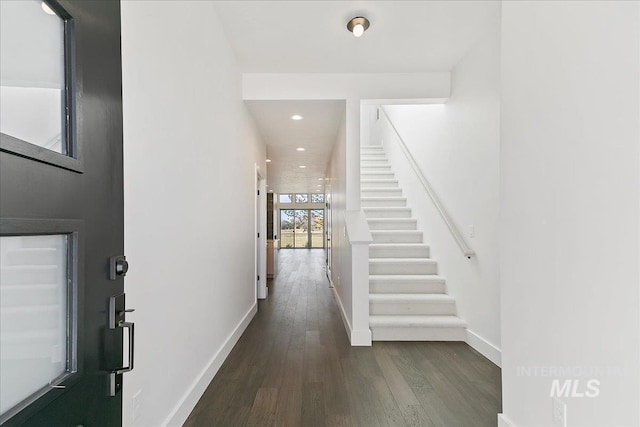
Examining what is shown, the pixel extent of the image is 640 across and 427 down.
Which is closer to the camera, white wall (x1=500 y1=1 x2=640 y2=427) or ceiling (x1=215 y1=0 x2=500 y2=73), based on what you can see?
white wall (x1=500 y1=1 x2=640 y2=427)

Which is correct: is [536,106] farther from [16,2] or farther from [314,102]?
[314,102]

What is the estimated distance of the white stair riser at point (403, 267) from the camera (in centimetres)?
420

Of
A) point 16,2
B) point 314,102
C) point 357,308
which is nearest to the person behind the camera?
point 16,2

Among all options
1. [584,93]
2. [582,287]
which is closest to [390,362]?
[582,287]

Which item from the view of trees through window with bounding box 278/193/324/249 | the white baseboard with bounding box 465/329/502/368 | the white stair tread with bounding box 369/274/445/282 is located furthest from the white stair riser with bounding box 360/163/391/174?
the view of trees through window with bounding box 278/193/324/249

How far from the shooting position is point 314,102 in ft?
12.5

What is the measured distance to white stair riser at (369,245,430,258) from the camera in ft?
14.6

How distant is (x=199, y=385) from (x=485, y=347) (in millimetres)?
2404

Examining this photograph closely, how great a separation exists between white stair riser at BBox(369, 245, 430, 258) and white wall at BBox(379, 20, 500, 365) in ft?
0.52

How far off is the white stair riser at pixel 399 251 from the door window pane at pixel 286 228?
1360cm

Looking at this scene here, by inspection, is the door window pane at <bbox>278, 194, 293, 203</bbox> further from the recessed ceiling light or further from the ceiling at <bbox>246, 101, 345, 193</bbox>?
the recessed ceiling light

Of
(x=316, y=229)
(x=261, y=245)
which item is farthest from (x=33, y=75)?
(x=316, y=229)

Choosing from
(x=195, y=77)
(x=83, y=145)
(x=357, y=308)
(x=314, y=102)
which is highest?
(x=314, y=102)

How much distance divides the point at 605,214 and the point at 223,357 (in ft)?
8.92
